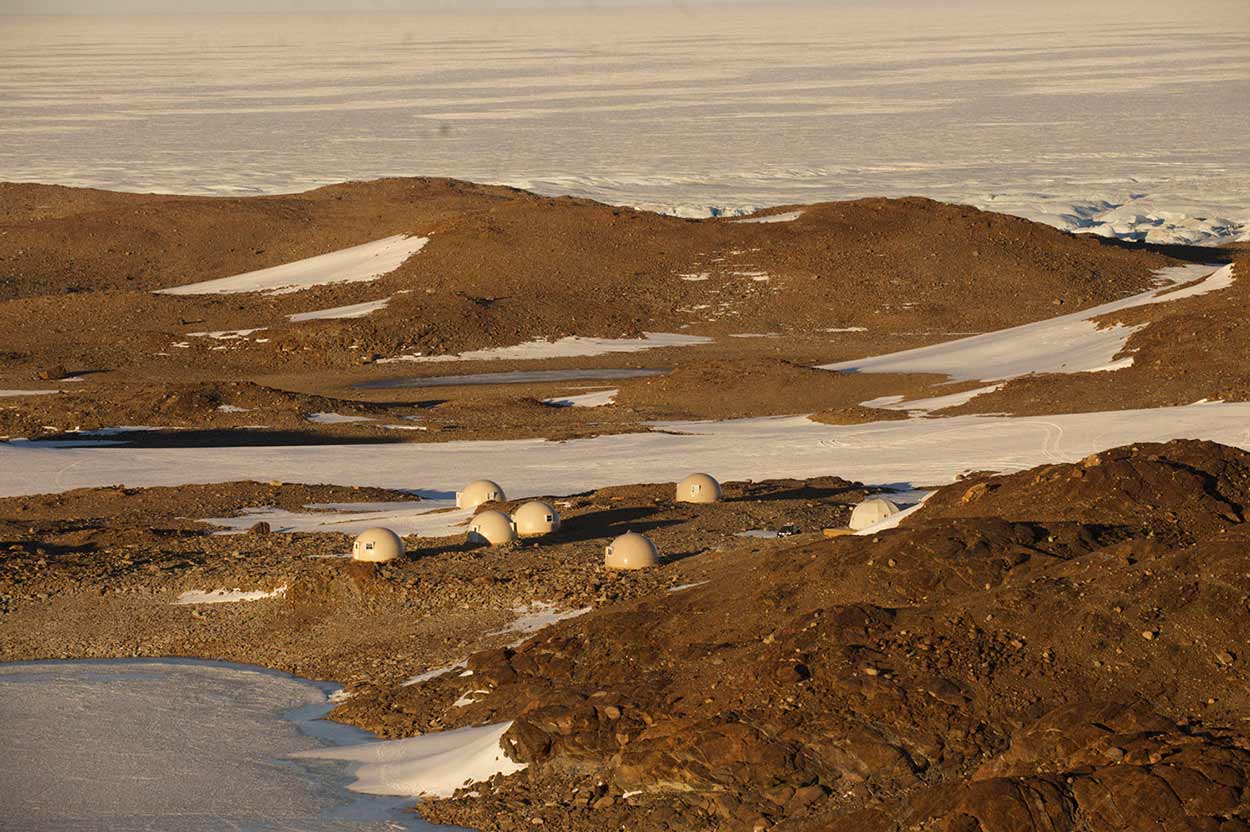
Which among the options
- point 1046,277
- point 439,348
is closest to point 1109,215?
point 1046,277

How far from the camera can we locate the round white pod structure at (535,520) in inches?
894

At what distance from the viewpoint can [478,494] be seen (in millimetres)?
24875

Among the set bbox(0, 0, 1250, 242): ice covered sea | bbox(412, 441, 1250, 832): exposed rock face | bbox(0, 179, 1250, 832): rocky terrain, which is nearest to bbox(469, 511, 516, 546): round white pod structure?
bbox(0, 179, 1250, 832): rocky terrain

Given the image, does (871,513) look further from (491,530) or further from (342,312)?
(342,312)

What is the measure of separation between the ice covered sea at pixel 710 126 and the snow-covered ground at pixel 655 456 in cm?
3784

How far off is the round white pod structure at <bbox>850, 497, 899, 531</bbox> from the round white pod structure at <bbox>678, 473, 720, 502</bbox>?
3.75 m

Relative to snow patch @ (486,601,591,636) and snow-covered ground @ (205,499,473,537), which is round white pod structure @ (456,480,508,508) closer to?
snow-covered ground @ (205,499,473,537)

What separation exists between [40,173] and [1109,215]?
52098 millimetres

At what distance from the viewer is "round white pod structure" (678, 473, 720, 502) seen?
959 inches

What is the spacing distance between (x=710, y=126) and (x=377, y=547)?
90218 mm

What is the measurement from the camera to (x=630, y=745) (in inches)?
532

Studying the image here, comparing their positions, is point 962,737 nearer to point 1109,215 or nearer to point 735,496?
point 735,496

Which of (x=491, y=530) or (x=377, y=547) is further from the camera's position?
(x=491, y=530)

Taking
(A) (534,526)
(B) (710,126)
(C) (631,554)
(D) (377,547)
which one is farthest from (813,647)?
(B) (710,126)
